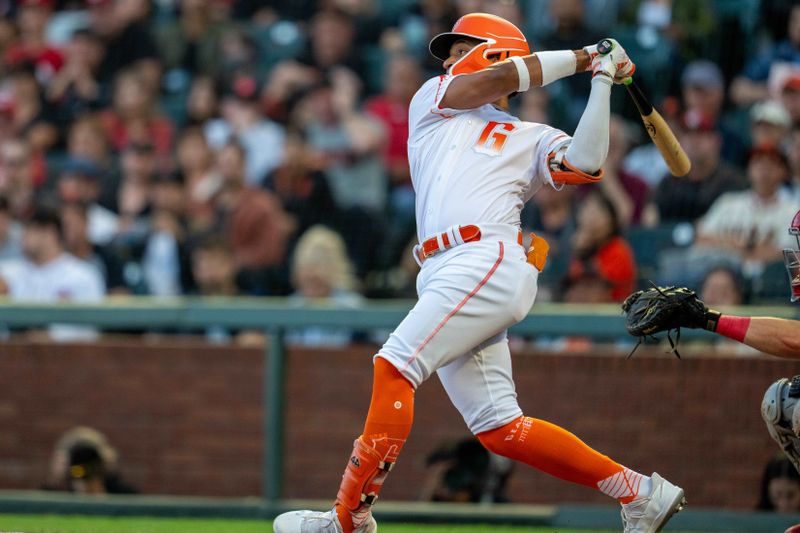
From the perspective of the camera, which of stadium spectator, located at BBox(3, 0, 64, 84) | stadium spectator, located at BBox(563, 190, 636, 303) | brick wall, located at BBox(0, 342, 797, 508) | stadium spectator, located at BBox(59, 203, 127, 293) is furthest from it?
stadium spectator, located at BBox(3, 0, 64, 84)

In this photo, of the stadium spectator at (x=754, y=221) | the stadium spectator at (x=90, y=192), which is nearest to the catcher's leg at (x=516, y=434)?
the stadium spectator at (x=754, y=221)

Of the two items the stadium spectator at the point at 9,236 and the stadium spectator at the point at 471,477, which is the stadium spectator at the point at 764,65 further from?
the stadium spectator at the point at 9,236

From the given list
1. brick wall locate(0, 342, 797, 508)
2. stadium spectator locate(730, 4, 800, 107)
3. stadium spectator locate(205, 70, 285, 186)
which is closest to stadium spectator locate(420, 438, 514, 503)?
brick wall locate(0, 342, 797, 508)

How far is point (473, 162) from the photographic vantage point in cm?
383

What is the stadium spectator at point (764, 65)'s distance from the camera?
308 inches

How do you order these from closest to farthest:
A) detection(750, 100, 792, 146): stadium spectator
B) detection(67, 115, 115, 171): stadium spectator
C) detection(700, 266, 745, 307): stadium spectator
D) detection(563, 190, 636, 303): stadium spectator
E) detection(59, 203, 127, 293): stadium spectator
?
detection(700, 266, 745, 307): stadium spectator < detection(563, 190, 636, 303): stadium spectator < detection(750, 100, 792, 146): stadium spectator < detection(59, 203, 127, 293): stadium spectator < detection(67, 115, 115, 171): stadium spectator

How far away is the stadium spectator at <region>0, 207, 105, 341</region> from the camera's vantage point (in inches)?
301

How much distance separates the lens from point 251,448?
6.06m

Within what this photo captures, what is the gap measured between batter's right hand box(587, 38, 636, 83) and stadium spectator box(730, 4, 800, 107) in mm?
4370

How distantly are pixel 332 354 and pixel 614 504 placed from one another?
1.57m

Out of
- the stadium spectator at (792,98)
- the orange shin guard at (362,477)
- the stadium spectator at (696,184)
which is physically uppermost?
the stadium spectator at (792,98)

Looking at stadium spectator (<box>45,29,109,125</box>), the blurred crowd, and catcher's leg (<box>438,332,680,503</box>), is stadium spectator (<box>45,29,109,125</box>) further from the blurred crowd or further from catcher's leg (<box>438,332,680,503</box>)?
catcher's leg (<box>438,332,680,503</box>)

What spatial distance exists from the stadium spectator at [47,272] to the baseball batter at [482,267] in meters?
4.24

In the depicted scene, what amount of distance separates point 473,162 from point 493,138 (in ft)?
0.37
